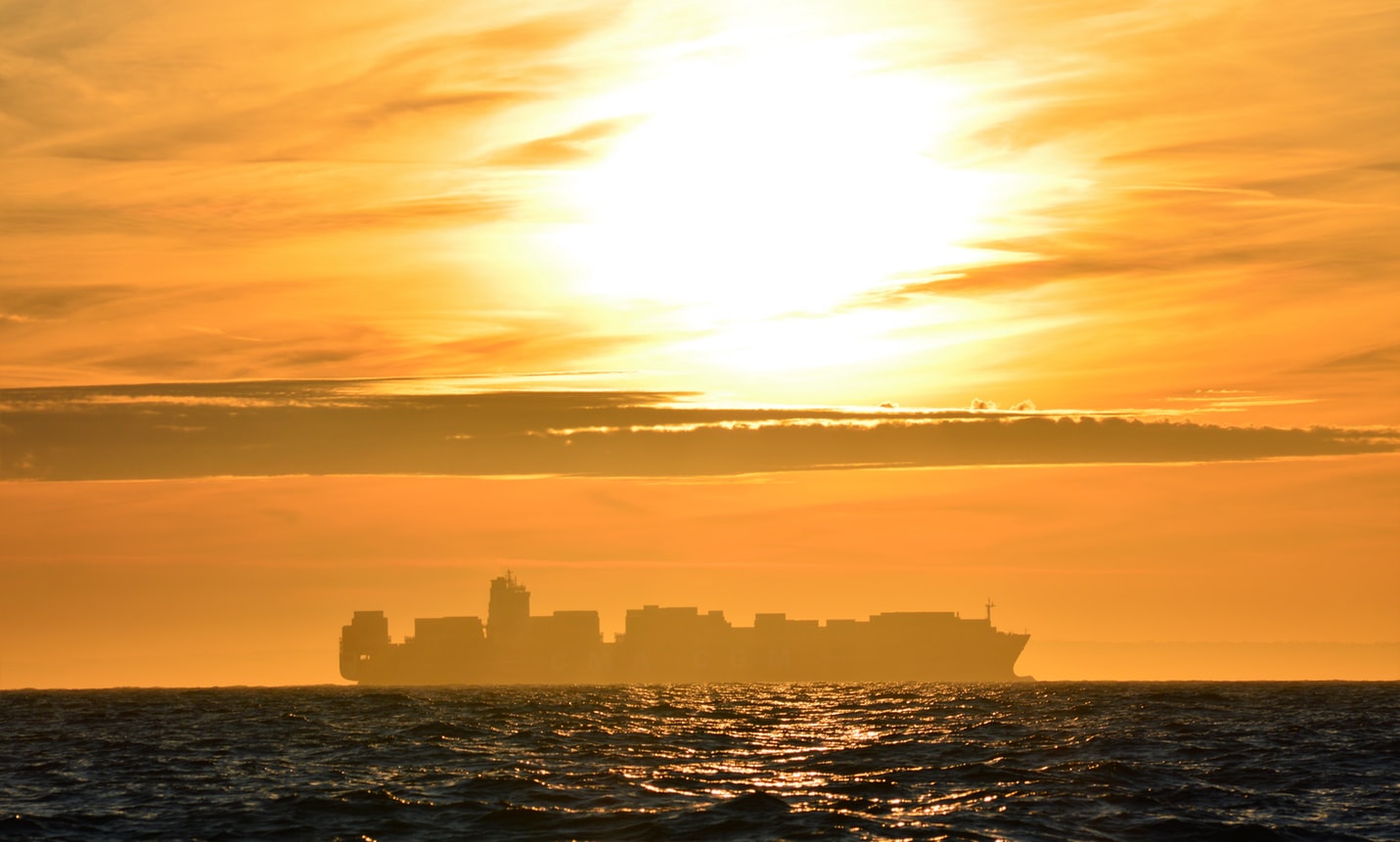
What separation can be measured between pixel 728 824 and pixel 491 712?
6629cm

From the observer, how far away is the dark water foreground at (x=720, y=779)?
131ft

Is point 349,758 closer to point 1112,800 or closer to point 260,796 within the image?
point 260,796

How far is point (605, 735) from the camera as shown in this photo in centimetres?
7362

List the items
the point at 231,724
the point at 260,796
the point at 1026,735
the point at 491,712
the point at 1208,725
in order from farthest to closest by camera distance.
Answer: the point at 491,712 → the point at 231,724 → the point at 1208,725 → the point at 1026,735 → the point at 260,796

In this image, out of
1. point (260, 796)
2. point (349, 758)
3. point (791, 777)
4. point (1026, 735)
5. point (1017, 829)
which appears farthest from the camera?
point (1026, 735)

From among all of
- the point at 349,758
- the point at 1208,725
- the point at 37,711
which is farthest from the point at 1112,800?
the point at 37,711

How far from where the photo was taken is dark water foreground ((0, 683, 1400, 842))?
131ft

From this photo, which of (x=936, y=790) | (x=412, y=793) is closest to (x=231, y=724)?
(x=412, y=793)

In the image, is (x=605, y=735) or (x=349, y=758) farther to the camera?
(x=605, y=735)

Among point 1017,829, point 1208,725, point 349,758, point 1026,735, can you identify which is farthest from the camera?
point 1208,725

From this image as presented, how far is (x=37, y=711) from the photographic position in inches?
4737

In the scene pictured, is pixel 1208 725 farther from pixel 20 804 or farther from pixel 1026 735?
pixel 20 804

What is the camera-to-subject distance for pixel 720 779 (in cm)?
5088

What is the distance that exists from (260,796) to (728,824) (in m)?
16.9
